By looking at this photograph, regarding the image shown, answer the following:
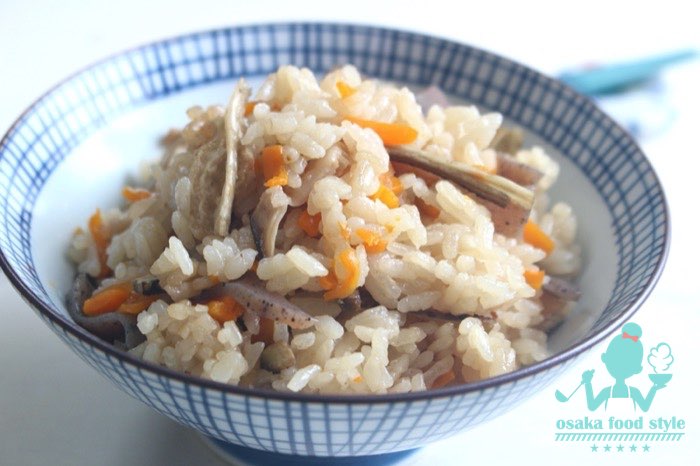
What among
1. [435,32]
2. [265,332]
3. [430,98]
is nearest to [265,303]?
[265,332]

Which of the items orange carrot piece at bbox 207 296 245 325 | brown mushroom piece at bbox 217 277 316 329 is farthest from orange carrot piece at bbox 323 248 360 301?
orange carrot piece at bbox 207 296 245 325

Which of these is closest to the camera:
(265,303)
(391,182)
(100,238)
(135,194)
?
(265,303)

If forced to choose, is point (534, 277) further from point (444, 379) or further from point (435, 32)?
point (435, 32)

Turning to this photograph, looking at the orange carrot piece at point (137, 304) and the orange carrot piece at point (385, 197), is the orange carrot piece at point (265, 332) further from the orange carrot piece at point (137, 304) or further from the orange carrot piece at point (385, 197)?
the orange carrot piece at point (385, 197)

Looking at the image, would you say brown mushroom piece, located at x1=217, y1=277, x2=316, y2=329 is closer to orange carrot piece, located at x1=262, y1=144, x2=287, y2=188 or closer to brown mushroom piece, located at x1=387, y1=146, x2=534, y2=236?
orange carrot piece, located at x1=262, y1=144, x2=287, y2=188

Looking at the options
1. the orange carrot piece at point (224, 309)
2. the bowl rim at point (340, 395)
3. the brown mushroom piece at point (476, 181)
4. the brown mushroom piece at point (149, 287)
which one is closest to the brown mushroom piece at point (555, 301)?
the brown mushroom piece at point (476, 181)
